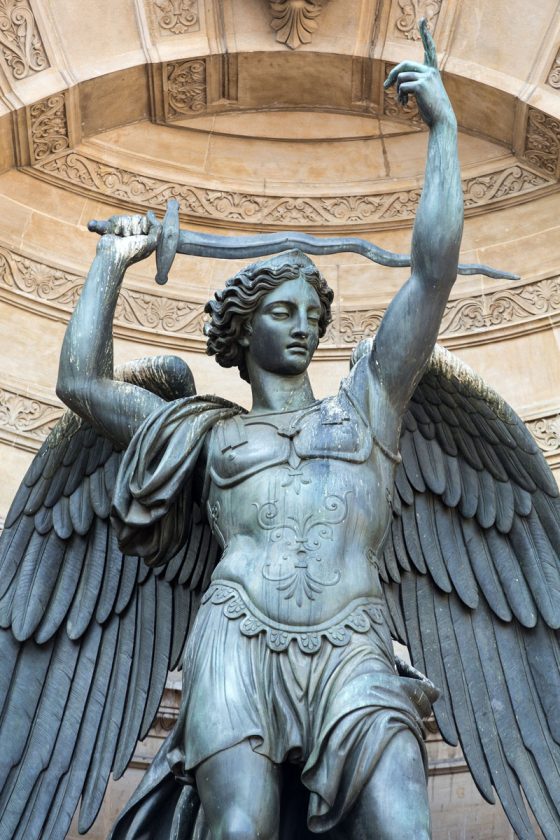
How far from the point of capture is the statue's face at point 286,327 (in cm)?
575

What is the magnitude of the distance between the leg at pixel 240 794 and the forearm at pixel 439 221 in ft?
4.52

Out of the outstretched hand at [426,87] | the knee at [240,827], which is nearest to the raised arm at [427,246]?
the outstretched hand at [426,87]

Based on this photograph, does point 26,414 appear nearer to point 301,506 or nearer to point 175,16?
point 175,16

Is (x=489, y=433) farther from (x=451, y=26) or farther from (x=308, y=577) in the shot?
(x=451, y=26)

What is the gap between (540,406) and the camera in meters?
8.03

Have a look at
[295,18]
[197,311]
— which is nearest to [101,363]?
[197,311]

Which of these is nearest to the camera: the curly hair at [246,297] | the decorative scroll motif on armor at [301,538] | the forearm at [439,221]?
the decorative scroll motif on armor at [301,538]

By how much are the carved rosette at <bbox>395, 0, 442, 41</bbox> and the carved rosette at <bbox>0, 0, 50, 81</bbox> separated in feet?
4.78

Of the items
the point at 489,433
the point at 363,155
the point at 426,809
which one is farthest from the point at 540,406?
the point at 426,809

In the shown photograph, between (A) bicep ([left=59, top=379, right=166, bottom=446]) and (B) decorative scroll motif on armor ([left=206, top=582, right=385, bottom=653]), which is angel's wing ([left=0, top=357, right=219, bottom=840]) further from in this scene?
(B) decorative scroll motif on armor ([left=206, top=582, right=385, bottom=653])

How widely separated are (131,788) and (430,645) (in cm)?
164

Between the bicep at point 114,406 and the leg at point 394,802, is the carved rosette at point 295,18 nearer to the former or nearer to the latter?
the bicep at point 114,406

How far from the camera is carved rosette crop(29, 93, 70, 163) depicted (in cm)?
822

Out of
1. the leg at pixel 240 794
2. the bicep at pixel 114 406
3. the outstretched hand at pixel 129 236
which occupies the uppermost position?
the outstretched hand at pixel 129 236
